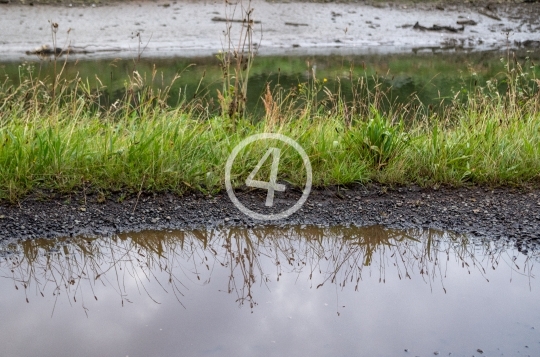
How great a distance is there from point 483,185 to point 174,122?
2.46 m

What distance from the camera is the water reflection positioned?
10.7 ft

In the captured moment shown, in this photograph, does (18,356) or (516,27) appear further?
(516,27)

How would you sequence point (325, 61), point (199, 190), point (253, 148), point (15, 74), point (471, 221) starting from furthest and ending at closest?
point (325, 61) → point (15, 74) → point (253, 148) → point (199, 190) → point (471, 221)

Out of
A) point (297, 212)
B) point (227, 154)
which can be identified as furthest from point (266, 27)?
point (297, 212)

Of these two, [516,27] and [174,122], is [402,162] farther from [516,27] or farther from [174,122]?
[516,27]

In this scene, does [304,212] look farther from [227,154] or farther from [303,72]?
[303,72]

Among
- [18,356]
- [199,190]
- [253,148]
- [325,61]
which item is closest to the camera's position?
[18,356]

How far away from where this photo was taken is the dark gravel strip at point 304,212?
3.88 m

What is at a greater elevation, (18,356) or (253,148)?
(253,148)

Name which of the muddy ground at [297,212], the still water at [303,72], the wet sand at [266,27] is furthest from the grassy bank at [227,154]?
the wet sand at [266,27]

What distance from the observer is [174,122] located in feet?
16.1

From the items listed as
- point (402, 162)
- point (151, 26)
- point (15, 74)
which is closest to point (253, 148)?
point (402, 162)

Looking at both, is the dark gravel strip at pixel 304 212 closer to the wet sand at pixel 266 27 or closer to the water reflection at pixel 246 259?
the water reflection at pixel 246 259

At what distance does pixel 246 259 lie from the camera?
3.58 m
